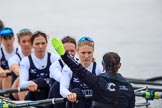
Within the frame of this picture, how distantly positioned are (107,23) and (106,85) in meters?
10.0

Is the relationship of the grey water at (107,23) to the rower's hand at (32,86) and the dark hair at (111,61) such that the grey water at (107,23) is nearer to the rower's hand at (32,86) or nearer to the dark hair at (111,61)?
the rower's hand at (32,86)

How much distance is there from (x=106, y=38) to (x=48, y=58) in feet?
23.4

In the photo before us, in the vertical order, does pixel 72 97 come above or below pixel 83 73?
below

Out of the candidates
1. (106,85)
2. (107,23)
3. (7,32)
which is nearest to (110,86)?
(106,85)

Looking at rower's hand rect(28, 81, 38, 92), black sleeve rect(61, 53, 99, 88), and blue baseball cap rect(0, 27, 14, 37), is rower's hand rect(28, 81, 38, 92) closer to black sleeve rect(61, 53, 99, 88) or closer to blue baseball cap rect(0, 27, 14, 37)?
blue baseball cap rect(0, 27, 14, 37)

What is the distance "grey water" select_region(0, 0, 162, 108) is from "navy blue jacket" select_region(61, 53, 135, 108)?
4379mm

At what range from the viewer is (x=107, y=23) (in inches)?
528

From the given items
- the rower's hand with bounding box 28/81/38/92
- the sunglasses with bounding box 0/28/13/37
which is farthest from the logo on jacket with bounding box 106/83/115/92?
the sunglasses with bounding box 0/28/13/37

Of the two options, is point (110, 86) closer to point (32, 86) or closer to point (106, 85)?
point (106, 85)

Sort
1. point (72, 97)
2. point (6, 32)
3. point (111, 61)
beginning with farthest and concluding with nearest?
point (6, 32)
point (72, 97)
point (111, 61)

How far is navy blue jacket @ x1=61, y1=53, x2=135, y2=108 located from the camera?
3.44 metres

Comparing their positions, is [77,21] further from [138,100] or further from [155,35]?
[138,100]

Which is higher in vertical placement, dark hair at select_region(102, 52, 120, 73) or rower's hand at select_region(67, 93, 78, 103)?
dark hair at select_region(102, 52, 120, 73)

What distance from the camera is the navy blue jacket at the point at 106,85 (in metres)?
3.44
